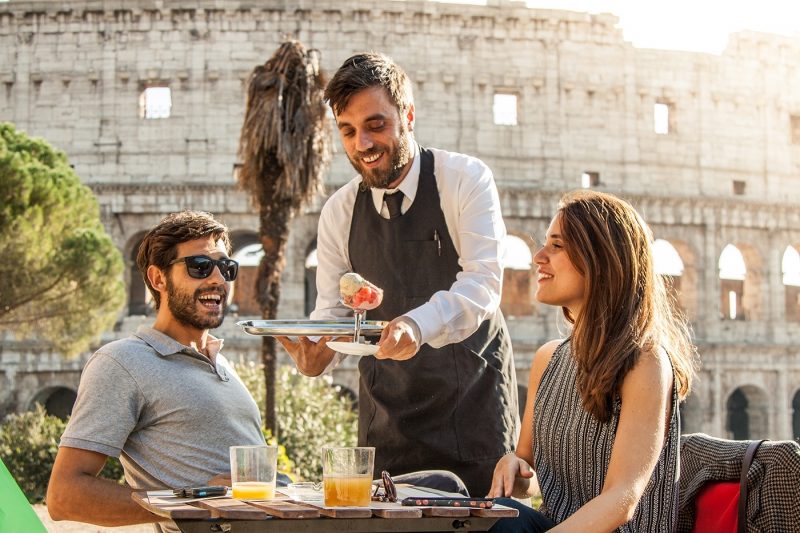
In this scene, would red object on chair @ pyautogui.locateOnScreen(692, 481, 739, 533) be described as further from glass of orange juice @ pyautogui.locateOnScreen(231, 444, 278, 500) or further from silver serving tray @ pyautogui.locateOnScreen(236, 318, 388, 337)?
glass of orange juice @ pyautogui.locateOnScreen(231, 444, 278, 500)

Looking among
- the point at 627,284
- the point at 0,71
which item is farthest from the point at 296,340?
the point at 0,71

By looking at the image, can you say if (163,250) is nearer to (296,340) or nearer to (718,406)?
(296,340)

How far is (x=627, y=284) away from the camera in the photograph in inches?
134

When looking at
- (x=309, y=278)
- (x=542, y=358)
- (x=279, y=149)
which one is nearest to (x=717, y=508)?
(x=542, y=358)

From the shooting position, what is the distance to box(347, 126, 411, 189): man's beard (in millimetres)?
4207

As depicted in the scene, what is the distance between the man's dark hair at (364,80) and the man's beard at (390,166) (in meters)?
0.13

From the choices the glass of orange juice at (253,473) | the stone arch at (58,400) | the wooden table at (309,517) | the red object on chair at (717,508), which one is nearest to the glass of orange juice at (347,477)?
the wooden table at (309,517)

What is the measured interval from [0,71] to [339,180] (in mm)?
9388

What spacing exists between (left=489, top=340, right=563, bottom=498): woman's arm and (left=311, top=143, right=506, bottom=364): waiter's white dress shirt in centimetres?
31

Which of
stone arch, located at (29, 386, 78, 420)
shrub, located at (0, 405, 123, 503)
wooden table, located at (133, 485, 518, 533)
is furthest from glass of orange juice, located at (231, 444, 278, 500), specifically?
stone arch, located at (29, 386, 78, 420)

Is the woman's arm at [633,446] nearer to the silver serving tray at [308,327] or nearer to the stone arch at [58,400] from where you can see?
the silver serving tray at [308,327]

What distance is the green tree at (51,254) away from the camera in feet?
70.5

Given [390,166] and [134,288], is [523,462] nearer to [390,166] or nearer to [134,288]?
[390,166]

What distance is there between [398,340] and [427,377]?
0.97 m
